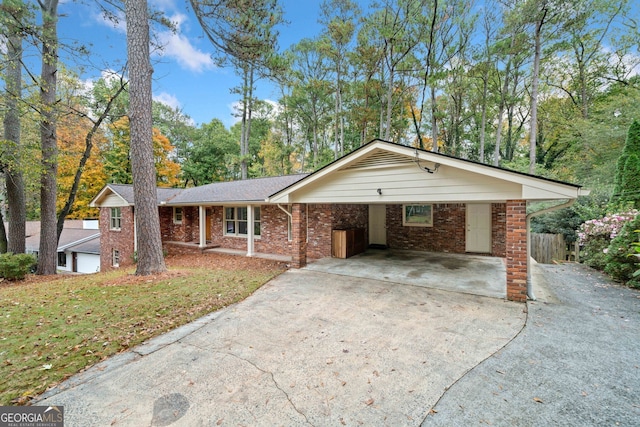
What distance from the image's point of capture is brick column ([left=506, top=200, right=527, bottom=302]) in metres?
4.75

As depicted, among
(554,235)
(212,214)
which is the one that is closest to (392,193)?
(554,235)

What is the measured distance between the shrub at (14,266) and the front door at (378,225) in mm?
12521

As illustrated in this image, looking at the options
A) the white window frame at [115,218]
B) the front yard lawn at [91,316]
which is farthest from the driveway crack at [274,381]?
the white window frame at [115,218]

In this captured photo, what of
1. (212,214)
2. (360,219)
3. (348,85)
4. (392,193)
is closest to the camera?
(392,193)

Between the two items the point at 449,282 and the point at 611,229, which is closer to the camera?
the point at 449,282

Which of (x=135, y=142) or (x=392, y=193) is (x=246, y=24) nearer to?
(x=135, y=142)

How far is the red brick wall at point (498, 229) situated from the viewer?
8922 mm

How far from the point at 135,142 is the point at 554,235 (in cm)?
1423

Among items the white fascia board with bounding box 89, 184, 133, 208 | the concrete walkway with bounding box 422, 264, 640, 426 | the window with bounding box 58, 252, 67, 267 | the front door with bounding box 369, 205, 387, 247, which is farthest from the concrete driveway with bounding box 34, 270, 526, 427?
the window with bounding box 58, 252, 67, 267

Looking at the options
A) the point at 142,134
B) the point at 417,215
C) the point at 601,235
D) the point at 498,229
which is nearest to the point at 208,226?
the point at 142,134

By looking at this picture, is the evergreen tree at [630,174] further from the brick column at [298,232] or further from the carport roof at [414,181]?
the brick column at [298,232]

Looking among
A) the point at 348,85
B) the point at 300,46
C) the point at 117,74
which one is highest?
the point at 300,46

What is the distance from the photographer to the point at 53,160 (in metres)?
8.99

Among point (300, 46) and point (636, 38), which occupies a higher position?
point (300, 46)
